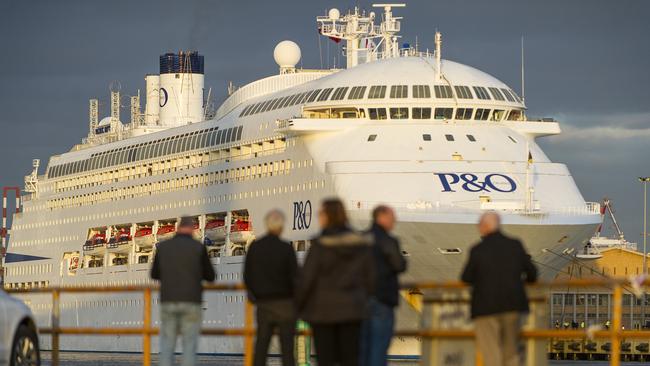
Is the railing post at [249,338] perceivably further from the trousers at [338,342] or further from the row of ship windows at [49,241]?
the row of ship windows at [49,241]

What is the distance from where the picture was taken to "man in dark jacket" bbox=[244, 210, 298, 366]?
18750mm

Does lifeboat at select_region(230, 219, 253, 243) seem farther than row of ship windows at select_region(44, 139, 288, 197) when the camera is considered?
Yes

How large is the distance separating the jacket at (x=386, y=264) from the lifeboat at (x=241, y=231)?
42401mm

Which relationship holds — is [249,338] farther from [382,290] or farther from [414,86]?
[414,86]

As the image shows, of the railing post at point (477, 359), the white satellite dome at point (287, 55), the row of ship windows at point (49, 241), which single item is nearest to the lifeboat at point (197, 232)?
the white satellite dome at point (287, 55)

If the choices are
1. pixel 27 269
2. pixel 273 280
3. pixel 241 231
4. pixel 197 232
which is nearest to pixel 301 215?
pixel 241 231

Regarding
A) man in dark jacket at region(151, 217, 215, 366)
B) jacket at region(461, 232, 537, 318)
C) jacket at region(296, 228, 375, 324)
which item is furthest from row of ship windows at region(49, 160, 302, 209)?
jacket at region(296, 228, 375, 324)

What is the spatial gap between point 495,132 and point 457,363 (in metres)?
34.7

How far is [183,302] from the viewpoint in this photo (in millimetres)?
19734

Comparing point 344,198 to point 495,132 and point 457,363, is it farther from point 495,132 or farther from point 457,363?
point 457,363

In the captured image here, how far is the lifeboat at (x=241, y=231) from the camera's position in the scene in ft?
201

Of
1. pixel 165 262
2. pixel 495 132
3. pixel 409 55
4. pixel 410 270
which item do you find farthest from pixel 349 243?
pixel 409 55

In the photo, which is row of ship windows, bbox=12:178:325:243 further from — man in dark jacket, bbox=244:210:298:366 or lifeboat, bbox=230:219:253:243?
man in dark jacket, bbox=244:210:298:366

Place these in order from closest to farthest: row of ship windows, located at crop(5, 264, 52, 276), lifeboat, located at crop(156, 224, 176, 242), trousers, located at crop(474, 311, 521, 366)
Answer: trousers, located at crop(474, 311, 521, 366) → lifeboat, located at crop(156, 224, 176, 242) → row of ship windows, located at crop(5, 264, 52, 276)
